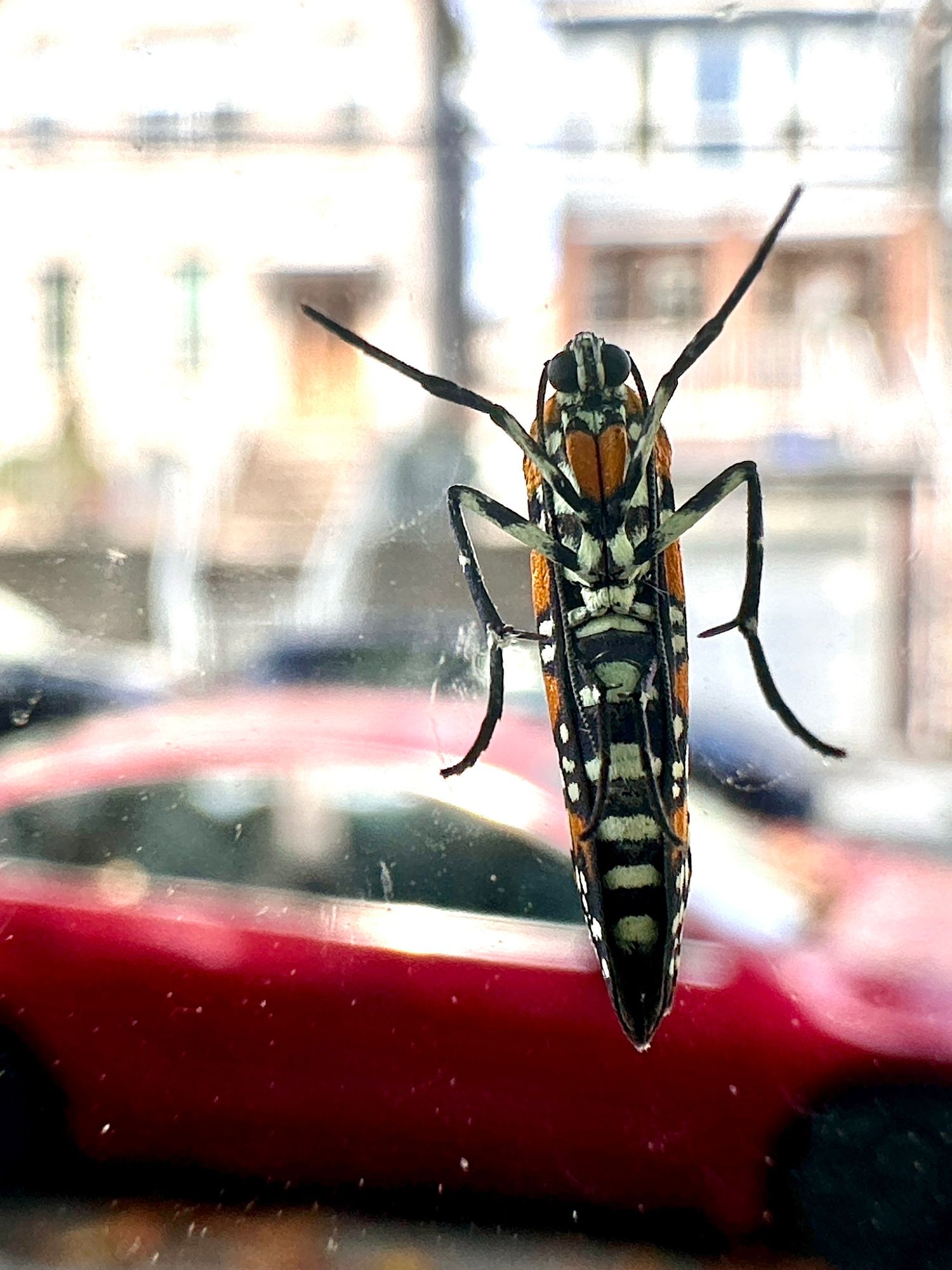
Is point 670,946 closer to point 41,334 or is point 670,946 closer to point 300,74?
point 41,334

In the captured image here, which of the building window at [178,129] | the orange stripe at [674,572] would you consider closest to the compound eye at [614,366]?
the orange stripe at [674,572]

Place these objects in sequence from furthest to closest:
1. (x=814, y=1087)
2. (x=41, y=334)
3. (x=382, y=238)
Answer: (x=382, y=238) → (x=41, y=334) → (x=814, y=1087)

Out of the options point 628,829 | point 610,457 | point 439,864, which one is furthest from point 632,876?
point 439,864

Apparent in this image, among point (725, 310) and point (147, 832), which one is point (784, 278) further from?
point (147, 832)

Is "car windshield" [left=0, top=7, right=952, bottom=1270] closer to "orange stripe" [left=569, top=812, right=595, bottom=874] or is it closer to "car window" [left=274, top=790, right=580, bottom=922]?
"car window" [left=274, top=790, right=580, bottom=922]

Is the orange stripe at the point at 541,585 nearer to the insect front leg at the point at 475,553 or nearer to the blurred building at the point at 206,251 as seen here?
the insect front leg at the point at 475,553

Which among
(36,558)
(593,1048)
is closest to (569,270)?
(36,558)

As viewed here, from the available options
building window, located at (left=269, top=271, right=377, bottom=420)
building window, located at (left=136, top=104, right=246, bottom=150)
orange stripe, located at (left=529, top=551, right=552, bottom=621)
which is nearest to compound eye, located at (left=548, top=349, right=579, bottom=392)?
orange stripe, located at (left=529, top=551, right=552, bottom=621)
